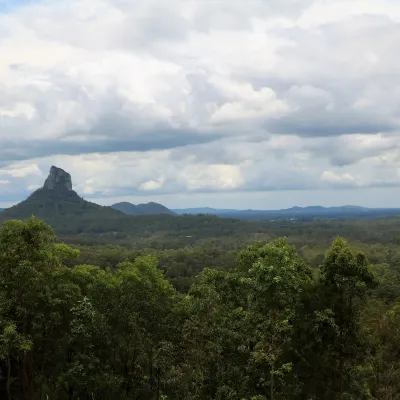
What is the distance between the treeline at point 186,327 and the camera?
2297 centimetres

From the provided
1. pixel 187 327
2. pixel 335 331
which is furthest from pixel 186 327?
pixel 335 331

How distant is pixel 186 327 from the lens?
2595cm

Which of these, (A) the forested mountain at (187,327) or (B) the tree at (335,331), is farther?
(A) the forested mountain at (187,327)

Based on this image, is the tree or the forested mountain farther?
the forested mountain

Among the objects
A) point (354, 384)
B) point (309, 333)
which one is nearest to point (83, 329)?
point (309, 333)

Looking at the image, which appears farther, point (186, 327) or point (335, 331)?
point (186, 327)

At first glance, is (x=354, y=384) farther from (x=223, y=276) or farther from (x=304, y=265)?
(x=223, y=276)

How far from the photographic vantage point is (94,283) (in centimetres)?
2881

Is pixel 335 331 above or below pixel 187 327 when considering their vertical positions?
above

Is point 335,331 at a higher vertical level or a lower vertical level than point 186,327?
higher

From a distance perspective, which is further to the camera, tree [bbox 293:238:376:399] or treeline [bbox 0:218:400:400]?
treeline [bbox 0:218:400:400]

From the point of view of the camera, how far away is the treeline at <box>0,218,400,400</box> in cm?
2297

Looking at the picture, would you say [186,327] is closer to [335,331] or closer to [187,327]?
[187,327]

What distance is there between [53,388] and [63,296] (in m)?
5.28
